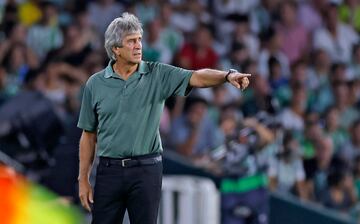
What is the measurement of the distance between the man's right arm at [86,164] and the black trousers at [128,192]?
0.06 m

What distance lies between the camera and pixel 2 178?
35.6ft

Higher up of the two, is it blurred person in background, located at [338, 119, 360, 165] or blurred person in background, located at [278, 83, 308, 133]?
blurred person in background, located at [278, 83, 308, 133]

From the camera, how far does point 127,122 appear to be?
7.66 metres

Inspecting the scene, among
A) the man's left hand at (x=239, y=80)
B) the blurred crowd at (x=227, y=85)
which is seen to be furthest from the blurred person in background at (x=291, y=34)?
the man's left hand at (x=239, y=80)

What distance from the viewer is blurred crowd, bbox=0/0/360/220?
12.7 metres

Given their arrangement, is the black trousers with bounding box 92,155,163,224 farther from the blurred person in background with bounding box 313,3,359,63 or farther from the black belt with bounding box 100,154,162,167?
the blurred person in background with bounding box 313,3,359,63

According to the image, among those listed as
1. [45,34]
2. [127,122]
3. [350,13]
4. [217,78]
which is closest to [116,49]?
[127,122]

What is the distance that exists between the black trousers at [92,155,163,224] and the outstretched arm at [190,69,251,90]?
58cm

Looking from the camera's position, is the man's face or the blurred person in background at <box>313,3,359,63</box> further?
the blurred person in background at <box>313,3,359,63</box>

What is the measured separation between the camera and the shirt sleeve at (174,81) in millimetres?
7672

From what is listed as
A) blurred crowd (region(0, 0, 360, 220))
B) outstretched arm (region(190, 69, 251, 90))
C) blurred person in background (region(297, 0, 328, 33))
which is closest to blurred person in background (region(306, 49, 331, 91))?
blurred crowd (region(0, 0, 360, 220))

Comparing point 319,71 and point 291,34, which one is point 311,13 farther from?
point 319,71

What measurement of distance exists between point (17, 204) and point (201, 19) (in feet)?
17.8

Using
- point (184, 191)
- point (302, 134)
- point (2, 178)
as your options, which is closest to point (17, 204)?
point (2, 178)
